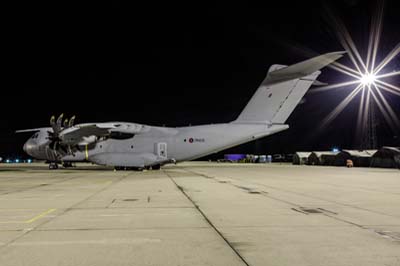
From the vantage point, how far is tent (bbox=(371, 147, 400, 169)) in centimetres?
3534

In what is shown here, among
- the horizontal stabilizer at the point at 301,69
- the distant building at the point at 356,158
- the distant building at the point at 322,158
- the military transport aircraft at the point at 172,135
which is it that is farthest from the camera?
the distant building at the point at 322,158

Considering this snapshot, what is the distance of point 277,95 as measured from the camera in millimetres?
28500

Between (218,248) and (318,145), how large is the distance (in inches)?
3458


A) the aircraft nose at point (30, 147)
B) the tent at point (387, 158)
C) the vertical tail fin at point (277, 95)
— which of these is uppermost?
the vertical tail fin at point (277, 95)

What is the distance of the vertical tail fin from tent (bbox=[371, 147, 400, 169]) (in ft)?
44.3

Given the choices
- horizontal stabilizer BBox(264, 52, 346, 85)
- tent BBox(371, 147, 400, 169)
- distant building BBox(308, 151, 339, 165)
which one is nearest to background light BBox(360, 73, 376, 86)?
tent BBox(371, 147, 400, 169)

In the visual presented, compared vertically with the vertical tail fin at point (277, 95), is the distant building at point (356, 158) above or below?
below

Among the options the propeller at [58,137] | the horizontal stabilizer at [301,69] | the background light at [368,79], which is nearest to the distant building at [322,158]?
the background light at [368,79]

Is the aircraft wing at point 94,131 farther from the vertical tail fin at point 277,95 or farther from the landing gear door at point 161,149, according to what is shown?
the vertical tail fin at point 277,95

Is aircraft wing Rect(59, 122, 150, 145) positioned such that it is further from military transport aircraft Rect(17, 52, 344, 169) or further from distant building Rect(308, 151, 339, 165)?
distant building Rect(308, 151, 339, 165)

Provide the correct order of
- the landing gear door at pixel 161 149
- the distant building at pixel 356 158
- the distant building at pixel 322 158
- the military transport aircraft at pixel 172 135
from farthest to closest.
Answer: the distant building at pixel 322 158
the distant building at pixel 356 158
the landing gear door at pixel 161 149
the military transport aircraft at pixel 172 135

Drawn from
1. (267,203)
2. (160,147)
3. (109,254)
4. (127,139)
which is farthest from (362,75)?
(109,254)

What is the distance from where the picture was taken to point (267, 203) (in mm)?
10539

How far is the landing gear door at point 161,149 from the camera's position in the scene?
31.5 metres
